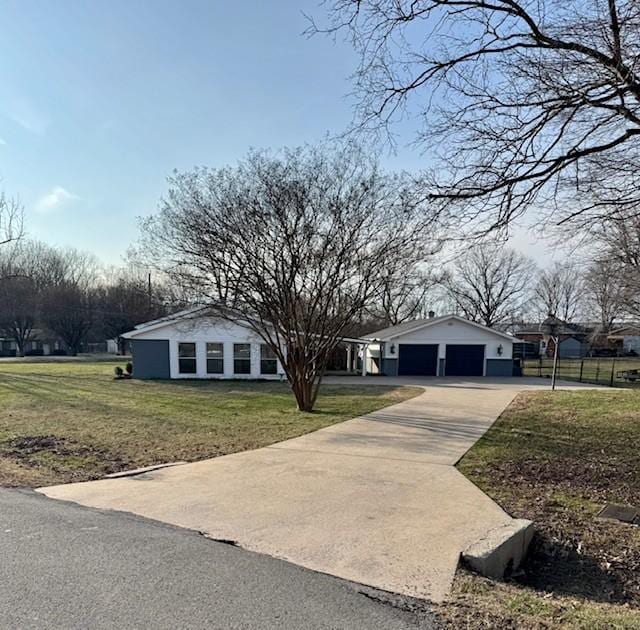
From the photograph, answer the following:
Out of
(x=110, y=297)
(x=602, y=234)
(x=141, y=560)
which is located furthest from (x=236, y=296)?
(x=110, y=297)

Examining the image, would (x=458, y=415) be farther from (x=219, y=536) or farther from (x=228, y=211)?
(x=219, y=536)

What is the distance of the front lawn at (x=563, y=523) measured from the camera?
3.14 meters

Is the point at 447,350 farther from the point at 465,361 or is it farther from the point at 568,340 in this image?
the point at 568,340

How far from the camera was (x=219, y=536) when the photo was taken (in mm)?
4367

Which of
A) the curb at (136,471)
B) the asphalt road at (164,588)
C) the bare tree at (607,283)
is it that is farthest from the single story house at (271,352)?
the asphalt road at (164,588)

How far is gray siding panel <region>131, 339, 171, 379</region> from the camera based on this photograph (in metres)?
25.3

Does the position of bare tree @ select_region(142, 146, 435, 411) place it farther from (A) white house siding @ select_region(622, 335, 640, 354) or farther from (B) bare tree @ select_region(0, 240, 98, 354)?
(A) white house siding @ select_region(622, 335, 640, 354)

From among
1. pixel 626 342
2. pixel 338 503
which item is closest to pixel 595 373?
pixel 338 503

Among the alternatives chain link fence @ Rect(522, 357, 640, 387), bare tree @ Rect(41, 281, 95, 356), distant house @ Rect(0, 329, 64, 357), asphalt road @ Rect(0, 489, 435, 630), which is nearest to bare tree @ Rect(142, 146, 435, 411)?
asphalt road @ Rect(0, 489, 435, 630)

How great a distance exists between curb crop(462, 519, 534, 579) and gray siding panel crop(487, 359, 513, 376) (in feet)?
86.0

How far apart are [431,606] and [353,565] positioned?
768 millimetres

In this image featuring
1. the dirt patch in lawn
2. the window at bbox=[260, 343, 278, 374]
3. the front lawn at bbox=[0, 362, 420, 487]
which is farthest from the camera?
the window at bbox=[260, 343, 278, 374]

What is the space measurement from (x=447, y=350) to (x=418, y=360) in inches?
70.4

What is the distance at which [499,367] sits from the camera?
2953 cm
